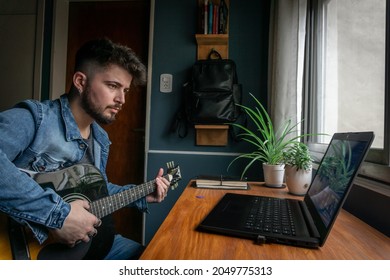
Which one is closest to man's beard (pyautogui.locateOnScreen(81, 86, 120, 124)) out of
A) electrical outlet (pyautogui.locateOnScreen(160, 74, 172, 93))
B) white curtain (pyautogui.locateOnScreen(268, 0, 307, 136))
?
electrical outlet (pyautogui.locateOnScreen(160, 74, 172, 93))

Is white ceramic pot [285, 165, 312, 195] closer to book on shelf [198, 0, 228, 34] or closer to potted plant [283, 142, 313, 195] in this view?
potted plant [283, 142, 313, 195]

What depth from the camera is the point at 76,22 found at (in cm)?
203

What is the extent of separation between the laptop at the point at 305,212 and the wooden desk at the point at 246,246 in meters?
0.02

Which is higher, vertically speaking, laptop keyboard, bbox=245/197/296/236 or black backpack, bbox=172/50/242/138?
black backpack, bbox=172/50/242/138

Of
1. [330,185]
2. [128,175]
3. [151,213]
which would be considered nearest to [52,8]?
[128,175]

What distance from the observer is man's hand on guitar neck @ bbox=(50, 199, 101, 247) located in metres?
0.64

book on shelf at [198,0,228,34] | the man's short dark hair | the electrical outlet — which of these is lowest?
the man's short dark hair

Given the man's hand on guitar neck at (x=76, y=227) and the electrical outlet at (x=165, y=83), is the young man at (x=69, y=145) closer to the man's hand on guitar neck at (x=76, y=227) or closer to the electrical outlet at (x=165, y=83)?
the man's hand on guitar neck at (x=76, y=227)

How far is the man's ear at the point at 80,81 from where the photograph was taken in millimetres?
911

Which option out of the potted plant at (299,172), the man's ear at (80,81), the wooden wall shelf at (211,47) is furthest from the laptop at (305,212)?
the wooden wall shelf at (211,47)

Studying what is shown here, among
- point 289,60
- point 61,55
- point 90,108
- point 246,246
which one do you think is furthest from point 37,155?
point 61,55

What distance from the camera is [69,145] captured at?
0.84 metres

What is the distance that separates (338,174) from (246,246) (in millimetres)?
Answer: 280
